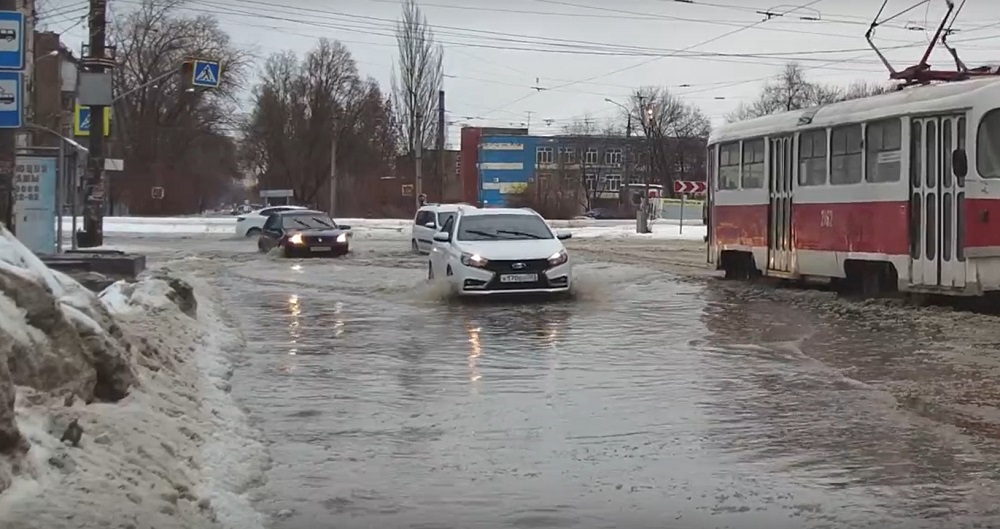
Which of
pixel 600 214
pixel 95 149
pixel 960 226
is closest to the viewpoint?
pixel 960 226

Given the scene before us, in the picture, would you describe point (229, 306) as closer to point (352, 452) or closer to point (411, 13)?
point (352, 452)

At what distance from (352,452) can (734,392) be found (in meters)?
3.61

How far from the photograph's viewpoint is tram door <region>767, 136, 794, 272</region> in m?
20.2

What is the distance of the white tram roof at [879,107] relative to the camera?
→ 15422 millimetres

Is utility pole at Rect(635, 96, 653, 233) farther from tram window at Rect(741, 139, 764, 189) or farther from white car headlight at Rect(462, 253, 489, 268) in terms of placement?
white car headlight at Rect(462, 253, 489, 268)

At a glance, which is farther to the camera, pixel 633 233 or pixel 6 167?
pixel 633 233

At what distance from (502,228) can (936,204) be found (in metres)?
6.65

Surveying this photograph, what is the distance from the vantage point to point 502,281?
59.4ft

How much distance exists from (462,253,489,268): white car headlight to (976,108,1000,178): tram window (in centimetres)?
688

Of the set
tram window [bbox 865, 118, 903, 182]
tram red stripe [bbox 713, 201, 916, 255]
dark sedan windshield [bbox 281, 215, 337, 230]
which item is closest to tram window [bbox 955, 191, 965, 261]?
tram red stripe [bbox 713, 201, 916, 255]

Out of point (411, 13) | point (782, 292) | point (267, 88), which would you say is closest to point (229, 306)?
point (782, 292)

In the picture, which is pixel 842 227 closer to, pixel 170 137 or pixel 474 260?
pixel 474 260

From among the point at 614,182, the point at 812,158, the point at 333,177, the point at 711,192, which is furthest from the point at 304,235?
the point at 614,182

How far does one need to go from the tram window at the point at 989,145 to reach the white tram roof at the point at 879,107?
0.32 meters
